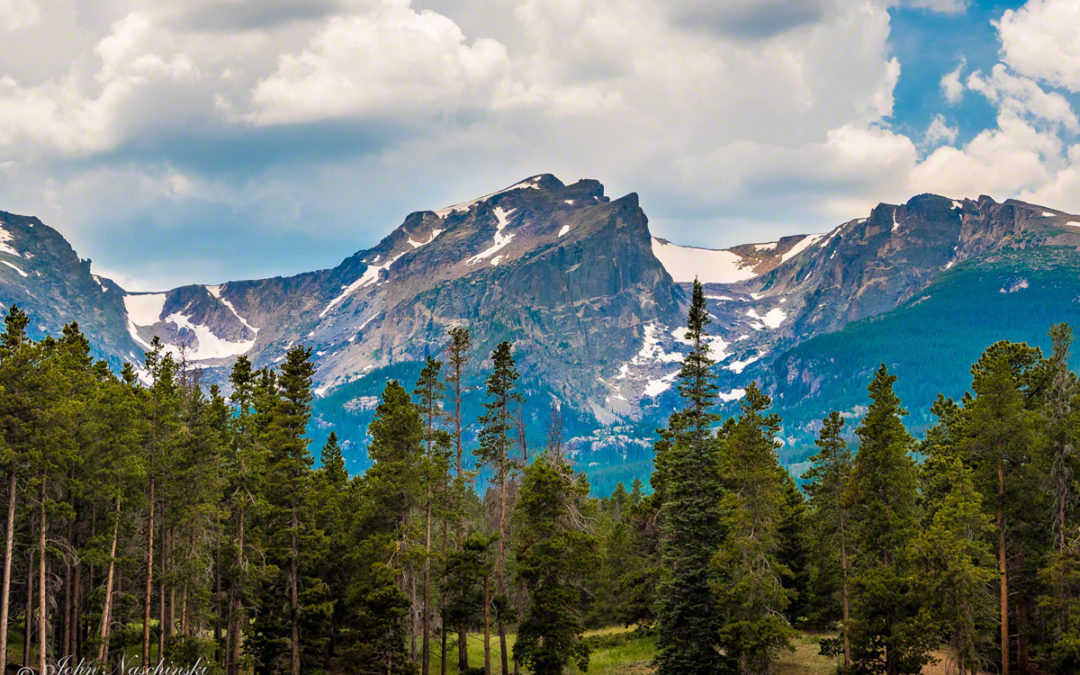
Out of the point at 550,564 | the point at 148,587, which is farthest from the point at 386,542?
the point at 148,587

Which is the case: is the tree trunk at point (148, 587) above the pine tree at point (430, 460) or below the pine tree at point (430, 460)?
below

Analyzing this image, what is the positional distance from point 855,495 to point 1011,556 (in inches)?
295

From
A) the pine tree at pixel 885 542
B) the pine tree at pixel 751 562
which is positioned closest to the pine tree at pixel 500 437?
the pine tree at pixel 751 562

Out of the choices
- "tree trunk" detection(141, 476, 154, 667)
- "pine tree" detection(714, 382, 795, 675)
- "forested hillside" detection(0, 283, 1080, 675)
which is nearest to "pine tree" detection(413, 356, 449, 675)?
"forested hillside" detection(0, 283, 1080, 675)

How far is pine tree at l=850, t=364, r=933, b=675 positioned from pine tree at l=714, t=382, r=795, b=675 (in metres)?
3.53

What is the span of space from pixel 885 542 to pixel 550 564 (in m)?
15.9

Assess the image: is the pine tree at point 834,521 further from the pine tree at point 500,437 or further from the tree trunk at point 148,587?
the tree trunk at point 148,587

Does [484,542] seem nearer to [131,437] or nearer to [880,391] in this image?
[131,437]

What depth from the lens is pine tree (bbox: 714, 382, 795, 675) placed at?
137 feet

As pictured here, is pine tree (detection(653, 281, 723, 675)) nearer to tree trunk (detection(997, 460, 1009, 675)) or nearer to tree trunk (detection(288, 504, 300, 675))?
tree trunk (detection(997, 460, 1009, 675))

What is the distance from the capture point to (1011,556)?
41.6m

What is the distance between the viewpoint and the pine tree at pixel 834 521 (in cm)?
4503

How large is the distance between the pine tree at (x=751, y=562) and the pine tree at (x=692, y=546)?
1.08 m

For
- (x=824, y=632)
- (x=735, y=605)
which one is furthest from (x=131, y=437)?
(x=824, y=632)
